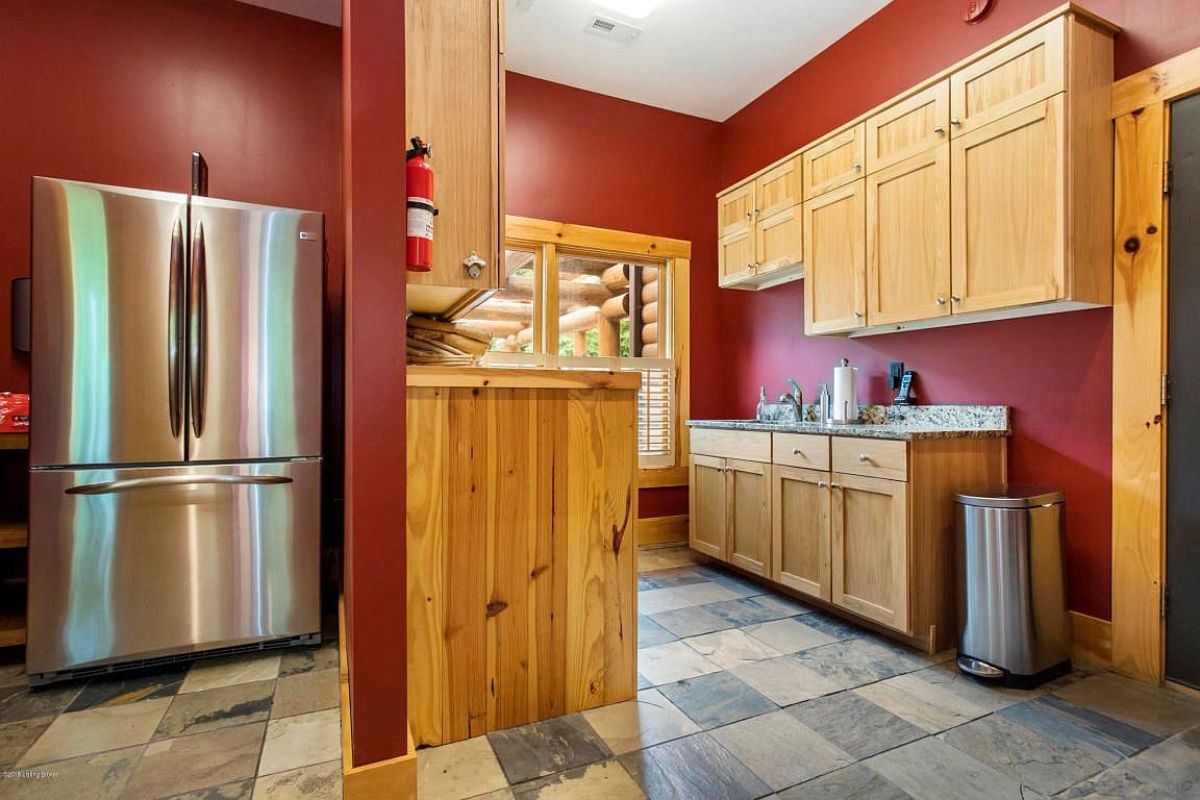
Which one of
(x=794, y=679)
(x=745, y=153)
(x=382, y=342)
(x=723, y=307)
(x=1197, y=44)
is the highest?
(x=745, y=153)

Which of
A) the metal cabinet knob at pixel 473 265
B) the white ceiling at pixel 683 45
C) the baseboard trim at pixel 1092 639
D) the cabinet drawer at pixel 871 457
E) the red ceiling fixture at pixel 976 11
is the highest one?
the white ceiling at pixel 683 45

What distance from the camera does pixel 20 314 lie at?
267 centimetres

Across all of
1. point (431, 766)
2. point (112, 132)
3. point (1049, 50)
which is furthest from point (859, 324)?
point (112, 132)

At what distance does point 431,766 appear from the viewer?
1.62 metres

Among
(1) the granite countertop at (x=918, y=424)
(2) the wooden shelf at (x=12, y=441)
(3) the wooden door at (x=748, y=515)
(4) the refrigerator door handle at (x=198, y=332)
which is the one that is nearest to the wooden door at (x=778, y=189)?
(1) the granite countertop at (x=918, y=424)

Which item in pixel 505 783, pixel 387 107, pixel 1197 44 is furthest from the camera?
pixel 1197 44

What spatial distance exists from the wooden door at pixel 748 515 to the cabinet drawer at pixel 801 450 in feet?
0.43

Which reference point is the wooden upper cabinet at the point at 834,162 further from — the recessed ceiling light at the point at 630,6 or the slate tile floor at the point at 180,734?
the slate tile floor at the point at 180,734

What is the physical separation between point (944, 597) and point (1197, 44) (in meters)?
2.13

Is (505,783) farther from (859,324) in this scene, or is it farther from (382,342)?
(859,324)

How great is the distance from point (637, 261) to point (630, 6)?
1.53m

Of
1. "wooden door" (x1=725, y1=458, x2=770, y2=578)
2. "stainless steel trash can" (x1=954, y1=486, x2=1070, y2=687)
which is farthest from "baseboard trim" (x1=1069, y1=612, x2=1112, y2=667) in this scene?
"wooden door" (x1=725, y1=458, x2=770, y2=578)

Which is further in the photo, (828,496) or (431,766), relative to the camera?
(828,496)

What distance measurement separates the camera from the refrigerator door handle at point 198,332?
2.22 meters
